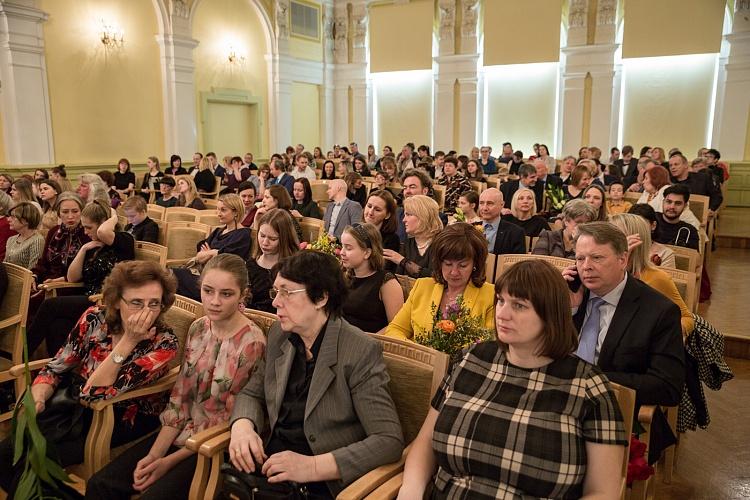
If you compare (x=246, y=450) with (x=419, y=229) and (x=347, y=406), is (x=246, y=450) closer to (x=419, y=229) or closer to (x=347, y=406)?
(x=347, y=406)

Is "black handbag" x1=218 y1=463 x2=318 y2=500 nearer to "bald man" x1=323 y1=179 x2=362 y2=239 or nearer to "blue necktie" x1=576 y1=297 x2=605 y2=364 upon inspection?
"blue necktie" x1=576 y1=297 x2=605 y2=364

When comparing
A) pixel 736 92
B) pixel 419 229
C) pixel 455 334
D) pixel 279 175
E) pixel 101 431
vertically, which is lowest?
pixel 101 431

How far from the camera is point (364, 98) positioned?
622 inches

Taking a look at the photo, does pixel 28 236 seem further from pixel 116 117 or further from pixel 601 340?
pixel 116 117

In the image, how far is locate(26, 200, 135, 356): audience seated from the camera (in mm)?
3953

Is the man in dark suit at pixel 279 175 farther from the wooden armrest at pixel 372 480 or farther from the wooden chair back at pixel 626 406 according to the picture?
the wooden chair back at pixel 626 406

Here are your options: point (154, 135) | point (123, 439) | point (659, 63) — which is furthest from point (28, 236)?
point (659, 63)

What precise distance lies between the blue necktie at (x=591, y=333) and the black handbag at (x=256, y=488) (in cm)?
126

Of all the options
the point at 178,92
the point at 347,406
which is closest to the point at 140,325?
the point at 347,406

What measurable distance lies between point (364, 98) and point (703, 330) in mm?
13904

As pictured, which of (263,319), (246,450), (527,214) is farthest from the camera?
(527,214)

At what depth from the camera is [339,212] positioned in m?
5.80

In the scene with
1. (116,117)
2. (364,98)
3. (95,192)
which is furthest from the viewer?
(364,98)

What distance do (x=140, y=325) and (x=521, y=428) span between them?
1612mm
